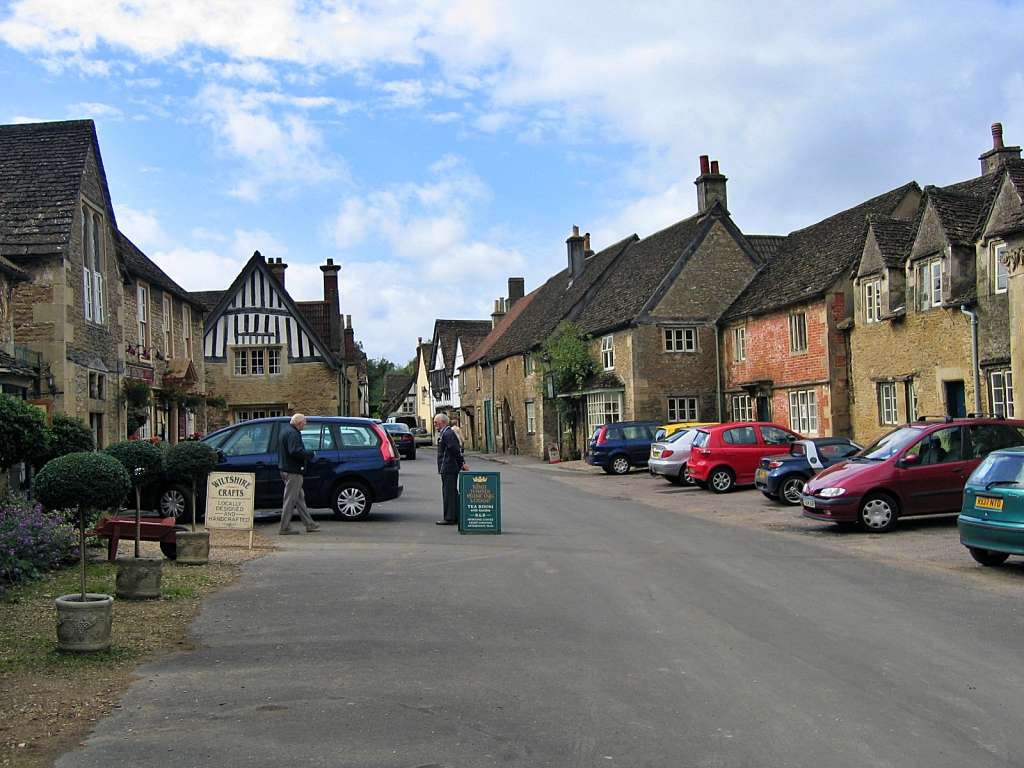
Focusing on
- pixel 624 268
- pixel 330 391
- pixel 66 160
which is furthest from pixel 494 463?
pixel 66 160

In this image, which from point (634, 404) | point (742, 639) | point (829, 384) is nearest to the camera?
point (742, 639)

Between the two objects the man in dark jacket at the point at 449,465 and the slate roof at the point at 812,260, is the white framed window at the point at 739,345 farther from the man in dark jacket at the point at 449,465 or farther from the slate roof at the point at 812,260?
the man in dark jacket at the point at 449,465

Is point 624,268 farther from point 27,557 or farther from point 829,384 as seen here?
point 27,557

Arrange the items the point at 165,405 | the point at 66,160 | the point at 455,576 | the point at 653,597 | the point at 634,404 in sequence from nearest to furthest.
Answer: the point at 653,597 → the point at 455,576 → the point at 66,160 → the point at 165,405 → the point at 634,404

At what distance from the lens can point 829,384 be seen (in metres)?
26.3

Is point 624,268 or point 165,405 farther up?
point 624,268

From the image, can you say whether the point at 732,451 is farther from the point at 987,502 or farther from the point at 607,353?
the point at 607,353

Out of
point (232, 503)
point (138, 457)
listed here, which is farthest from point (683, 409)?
point (138, 457)

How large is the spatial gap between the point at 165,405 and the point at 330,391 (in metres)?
12.6

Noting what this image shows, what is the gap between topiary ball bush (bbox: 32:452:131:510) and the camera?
793 centimetres

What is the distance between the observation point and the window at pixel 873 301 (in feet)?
81.0

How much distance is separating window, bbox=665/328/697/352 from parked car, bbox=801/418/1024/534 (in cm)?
1949

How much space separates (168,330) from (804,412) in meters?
19.6

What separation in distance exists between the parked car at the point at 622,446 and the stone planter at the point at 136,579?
71.6 feet
